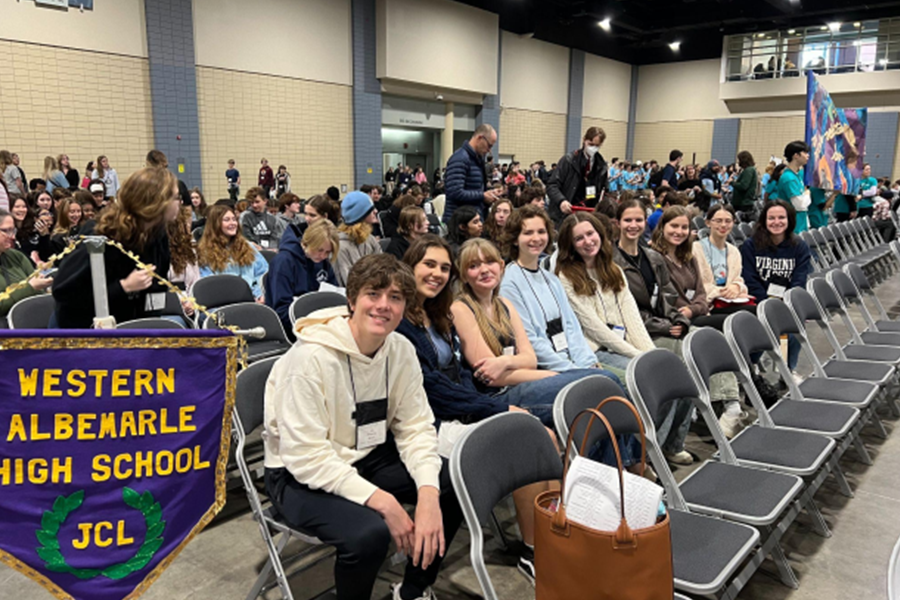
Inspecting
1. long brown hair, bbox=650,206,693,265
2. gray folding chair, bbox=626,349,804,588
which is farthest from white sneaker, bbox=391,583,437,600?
long brown hair, bbox=650,206,693,265

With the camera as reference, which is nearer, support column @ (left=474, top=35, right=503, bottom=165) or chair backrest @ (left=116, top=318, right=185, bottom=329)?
chair backrest @ (left=116, top=318, right=185, bottom=329)

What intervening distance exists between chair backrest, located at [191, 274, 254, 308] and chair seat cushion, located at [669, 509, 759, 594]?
3099 millimetres

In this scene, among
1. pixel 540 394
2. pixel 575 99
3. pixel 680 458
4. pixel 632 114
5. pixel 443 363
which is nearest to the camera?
pixel 443 363

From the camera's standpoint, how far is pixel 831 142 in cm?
692

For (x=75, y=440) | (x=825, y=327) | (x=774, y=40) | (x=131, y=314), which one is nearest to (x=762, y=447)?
(x=825, y=327)

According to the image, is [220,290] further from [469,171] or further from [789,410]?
[789,410]

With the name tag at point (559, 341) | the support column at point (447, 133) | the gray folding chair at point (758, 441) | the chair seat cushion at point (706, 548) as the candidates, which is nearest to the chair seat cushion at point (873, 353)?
the gray folding chair at point (758, 441)

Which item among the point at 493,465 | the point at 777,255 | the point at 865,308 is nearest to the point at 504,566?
the point at 493,465

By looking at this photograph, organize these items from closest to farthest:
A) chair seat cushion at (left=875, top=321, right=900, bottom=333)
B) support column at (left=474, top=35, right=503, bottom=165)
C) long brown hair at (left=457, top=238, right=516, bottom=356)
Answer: long brown hair at (left=457, top=238, right=516, bottom=356), chair seat cushion at (left=875, top=321, right=900, bottom=333), support column at (left=474, top=35, right=503, bottom=165)

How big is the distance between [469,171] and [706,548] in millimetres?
3809

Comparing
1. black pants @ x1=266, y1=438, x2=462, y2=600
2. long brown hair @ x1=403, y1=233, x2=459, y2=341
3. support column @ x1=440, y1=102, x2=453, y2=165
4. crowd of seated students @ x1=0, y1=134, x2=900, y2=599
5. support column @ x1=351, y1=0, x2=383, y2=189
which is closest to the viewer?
black pants @ x1=266, y1=438, x2=462, y2=600

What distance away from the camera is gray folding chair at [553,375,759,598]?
160 centimetres

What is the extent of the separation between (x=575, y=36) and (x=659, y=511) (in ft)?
68.0

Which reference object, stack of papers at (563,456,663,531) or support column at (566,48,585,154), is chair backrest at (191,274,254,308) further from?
support column at (566,48,585,154)
